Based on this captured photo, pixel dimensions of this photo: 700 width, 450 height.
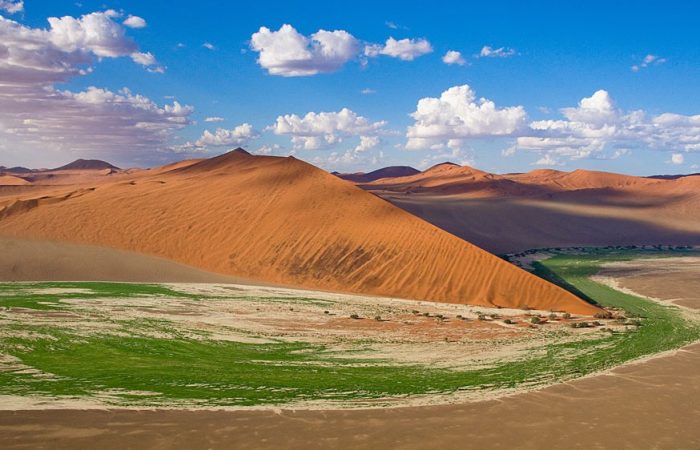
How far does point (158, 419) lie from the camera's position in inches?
539

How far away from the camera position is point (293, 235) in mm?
48062

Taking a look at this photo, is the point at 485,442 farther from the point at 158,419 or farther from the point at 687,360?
the point at 687,360

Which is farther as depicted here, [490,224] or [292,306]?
[490,224]

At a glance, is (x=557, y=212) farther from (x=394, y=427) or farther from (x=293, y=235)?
(x=394, y=427)

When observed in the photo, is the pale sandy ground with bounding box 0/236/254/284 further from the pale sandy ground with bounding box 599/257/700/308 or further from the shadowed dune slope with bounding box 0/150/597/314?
the pale sandy ground with bounding box 599/257/700/308


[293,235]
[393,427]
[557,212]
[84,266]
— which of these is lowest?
[393,427]

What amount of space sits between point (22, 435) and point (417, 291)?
28381mm

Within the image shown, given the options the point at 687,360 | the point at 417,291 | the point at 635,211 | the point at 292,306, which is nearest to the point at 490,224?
the point at 635,211

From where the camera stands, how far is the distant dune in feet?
290

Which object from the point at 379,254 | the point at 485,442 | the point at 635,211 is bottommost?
the point at 485,442

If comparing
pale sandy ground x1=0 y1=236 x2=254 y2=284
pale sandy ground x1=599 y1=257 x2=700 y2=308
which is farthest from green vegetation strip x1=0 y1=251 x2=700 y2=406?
pale sandy ground x1=0 y1=236 x2=254 y2=284

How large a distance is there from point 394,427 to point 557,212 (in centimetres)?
9894

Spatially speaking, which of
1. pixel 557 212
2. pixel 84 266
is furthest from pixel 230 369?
pixel 557 212

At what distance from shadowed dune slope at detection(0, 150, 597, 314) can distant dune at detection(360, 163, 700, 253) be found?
28622 millimetres
